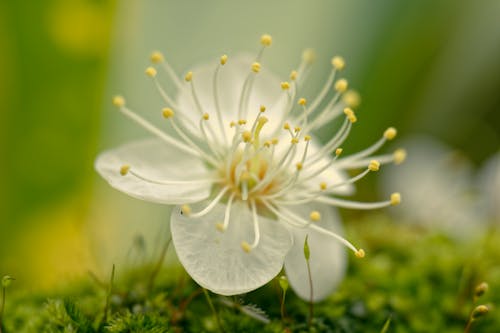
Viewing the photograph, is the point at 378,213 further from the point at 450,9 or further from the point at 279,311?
the point at 279,311

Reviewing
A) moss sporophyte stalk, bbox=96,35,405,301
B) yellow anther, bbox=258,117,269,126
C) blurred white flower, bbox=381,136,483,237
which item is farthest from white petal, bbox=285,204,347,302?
blurred white flower, bbox=381,136,483,237

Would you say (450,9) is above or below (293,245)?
above

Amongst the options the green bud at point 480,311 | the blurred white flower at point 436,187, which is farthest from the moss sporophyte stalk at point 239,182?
the blurred white flower at point 436,187

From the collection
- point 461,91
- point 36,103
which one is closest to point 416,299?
point 36,103

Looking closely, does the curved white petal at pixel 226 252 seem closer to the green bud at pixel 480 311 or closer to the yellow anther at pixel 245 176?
the yellow anther at pixel 245 176

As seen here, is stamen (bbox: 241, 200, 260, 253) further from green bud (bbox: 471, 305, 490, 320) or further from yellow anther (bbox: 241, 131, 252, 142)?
green bud (bbox: 471, 305, 490, 320)

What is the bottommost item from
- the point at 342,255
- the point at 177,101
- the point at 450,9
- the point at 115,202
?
the point at 115,202

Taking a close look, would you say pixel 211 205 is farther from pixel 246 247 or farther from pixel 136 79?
pixel 136 79
